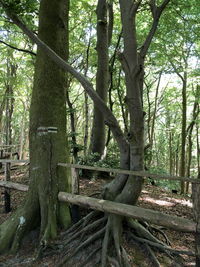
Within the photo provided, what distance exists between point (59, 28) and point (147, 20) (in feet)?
20.8

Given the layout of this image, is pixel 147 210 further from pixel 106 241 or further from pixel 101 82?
pixel 101 82

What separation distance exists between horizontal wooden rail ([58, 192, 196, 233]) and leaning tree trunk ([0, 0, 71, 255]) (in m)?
0.44

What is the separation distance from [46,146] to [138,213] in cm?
243

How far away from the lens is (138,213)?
3.71 metres

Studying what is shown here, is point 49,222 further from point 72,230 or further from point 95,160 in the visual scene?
point 95,160

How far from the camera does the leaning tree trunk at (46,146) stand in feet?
15.3

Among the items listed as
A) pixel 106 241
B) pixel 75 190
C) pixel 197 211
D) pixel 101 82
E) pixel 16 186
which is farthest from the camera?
pixel 101 82

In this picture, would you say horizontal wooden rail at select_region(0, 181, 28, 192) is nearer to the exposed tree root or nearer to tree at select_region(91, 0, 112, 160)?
the exposed tree root

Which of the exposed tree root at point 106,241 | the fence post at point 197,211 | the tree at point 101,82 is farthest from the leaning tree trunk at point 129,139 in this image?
the tree at point 101,82

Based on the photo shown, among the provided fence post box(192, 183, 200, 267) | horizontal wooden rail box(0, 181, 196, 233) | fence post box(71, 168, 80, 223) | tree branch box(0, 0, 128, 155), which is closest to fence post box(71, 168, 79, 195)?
fence post box(71, 168, 80, 223)

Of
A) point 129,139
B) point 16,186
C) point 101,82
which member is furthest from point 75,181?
point 101,82

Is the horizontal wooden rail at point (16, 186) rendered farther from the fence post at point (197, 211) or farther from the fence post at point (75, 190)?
the fence post at point (197, 211)

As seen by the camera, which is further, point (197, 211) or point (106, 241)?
point (106, 241)

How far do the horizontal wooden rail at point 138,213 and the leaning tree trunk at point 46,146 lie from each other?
17.5 inches
